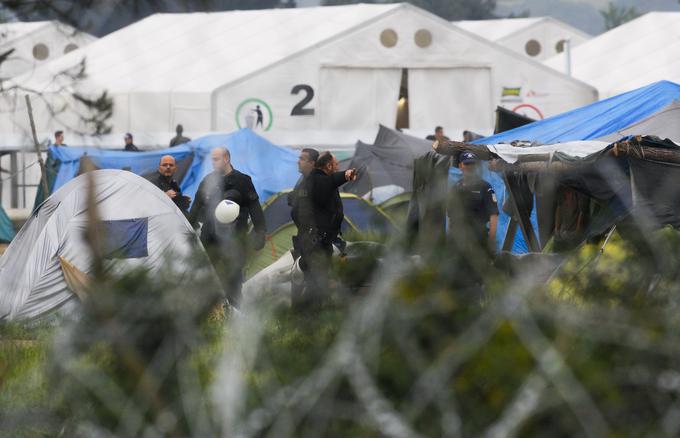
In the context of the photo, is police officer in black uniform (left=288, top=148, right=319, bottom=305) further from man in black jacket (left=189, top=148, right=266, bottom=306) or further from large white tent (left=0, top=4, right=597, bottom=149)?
large white tent (left=0, top=4, right=597, bottom=149)

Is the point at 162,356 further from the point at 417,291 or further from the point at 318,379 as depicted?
the point at 417,291

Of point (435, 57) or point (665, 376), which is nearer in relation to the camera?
point (665, 376)

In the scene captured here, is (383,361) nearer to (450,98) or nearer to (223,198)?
(223,198)

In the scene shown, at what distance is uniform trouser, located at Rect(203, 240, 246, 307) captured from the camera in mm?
3506

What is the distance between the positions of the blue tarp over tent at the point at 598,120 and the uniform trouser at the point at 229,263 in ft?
28.0

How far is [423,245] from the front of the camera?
3.27 m

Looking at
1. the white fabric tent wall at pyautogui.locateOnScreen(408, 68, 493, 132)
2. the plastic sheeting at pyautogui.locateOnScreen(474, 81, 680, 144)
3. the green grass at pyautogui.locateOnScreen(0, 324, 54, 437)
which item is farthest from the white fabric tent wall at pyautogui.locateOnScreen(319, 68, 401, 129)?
the green grass at pyautogui.locateOnScreen(0, 324, 54, 437)

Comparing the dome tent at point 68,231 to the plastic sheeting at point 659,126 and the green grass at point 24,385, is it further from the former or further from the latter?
the green grass at point 24,385

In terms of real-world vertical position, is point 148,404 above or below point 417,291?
below

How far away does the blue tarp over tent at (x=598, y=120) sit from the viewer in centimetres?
1254

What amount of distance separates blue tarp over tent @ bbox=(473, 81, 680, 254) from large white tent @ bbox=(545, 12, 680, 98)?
15.4 m

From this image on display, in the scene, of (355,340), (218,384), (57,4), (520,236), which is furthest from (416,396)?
(520,236)

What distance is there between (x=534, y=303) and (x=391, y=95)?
996 inches

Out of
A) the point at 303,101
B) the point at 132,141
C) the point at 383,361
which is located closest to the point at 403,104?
the point at 303,101
